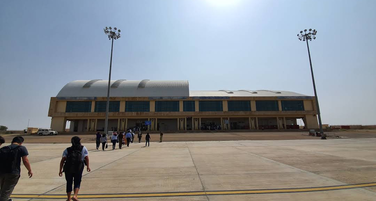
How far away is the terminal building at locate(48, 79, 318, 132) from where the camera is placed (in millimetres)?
48375

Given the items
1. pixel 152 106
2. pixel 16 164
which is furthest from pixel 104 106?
pixel 16 164

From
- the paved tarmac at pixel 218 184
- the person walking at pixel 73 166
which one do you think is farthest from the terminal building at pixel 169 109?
the person walking at pixel 73 166

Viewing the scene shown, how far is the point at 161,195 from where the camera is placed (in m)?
4.52

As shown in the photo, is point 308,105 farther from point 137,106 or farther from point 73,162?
point 73,162

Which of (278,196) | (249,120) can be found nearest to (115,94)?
(249,120)

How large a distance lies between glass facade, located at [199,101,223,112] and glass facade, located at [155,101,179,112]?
714cm

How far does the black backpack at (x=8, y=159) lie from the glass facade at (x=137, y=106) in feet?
151

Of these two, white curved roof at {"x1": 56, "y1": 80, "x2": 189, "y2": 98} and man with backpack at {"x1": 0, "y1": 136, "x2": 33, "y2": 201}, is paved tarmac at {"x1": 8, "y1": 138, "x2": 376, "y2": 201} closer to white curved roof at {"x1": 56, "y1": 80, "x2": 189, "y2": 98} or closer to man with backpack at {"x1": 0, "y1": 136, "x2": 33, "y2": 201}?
man with backpack at {"x1": 0, "y1": 136, "x2": 33, "y2": 201}

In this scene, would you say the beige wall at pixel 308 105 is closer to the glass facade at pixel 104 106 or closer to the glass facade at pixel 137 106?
the glass facade at pixel 137 106

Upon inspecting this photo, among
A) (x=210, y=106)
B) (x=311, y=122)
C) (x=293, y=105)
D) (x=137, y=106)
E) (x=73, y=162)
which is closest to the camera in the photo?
(x=73, y=162)

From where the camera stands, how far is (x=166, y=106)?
4975 cm

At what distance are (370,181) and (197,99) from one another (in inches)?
1757

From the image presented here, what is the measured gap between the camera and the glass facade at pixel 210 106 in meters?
50.0

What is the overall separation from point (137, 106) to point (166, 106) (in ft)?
26.9
